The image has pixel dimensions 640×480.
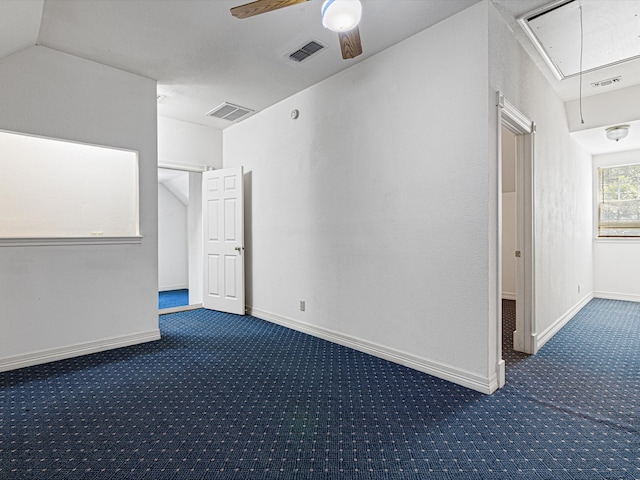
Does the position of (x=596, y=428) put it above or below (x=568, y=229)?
below

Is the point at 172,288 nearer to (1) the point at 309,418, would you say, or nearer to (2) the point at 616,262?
(1) the point at 309,418

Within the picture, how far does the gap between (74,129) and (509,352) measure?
14.8 feet

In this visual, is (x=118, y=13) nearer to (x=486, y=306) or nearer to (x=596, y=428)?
(x=486, y=306)

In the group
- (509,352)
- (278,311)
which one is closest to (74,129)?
(278,311)

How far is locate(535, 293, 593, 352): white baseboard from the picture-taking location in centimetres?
333

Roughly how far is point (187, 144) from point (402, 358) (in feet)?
13.3

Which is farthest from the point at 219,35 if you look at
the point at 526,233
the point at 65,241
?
the point at 526,233

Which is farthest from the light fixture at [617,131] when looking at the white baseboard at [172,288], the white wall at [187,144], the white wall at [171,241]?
the white baseboard at [172,288]

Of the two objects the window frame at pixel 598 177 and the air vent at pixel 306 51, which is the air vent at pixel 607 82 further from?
the air vent at pixel 306 51

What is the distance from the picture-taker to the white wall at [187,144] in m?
4.72

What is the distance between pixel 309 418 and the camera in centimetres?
209

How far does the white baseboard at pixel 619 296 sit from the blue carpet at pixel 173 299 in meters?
6.92

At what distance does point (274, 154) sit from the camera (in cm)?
432

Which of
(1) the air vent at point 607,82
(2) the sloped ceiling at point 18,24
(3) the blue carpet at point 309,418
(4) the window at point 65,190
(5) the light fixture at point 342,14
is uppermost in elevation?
(1) the air vent at point 607,82
